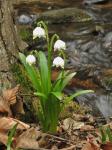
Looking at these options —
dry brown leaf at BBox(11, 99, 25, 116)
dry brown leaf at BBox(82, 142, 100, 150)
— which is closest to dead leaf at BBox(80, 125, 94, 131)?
dry brown leaf at BBox(11, 99, 25, 116)

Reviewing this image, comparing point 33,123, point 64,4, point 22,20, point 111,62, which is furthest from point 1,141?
point 64,4

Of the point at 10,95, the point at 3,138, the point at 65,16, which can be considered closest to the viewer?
the point at 3,138

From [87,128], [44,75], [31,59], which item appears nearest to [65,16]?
[87,128]

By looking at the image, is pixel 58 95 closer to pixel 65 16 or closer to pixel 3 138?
pixel 3 138

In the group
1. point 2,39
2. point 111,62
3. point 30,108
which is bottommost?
point 111,62

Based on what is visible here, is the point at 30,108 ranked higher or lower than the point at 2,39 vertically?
lower

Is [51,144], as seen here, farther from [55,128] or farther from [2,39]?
[2,39]
